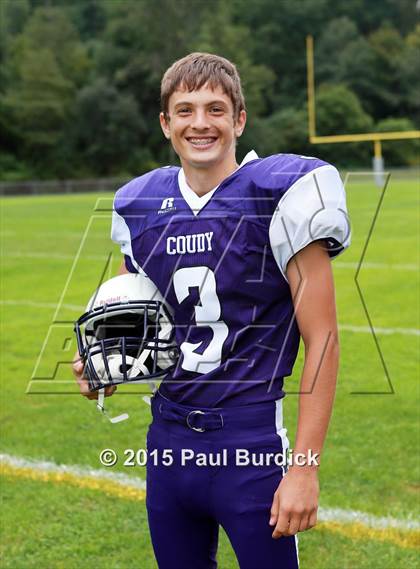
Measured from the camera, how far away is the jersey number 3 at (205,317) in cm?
160

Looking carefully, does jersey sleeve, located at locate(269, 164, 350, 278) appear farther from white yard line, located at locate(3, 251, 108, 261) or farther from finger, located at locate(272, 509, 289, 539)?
white yard line, located at locate(3, 251, 108, 261)

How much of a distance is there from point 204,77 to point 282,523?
0.86 m

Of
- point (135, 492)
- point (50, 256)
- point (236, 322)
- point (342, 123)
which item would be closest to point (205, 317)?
point (236, 322)

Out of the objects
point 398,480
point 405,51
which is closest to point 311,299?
point 398,480

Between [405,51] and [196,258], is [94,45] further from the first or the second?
[196,258]

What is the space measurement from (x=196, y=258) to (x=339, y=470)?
190cm

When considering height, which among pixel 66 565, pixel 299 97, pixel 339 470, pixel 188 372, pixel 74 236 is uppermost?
pixel 188 372

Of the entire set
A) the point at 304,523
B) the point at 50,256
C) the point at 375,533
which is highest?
the point at 304,523

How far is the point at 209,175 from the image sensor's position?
1640 millimetres

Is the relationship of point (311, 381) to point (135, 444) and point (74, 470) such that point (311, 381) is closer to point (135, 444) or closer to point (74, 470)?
point (74, 470)

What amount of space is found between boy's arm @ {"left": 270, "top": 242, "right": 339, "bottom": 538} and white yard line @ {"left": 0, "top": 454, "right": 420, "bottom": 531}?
4.51ft

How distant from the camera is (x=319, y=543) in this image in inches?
105

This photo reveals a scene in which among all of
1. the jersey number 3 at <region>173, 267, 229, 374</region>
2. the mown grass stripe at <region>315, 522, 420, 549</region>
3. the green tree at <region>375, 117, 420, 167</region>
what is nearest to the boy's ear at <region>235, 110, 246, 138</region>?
the jersey number 3 at <region>173, 267, 229, 374</region>

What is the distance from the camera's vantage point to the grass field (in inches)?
105
